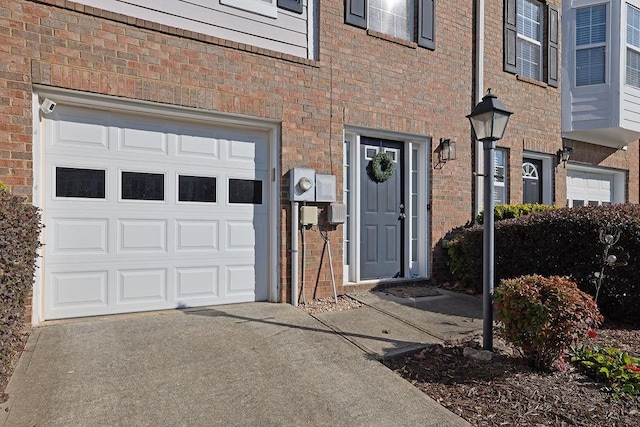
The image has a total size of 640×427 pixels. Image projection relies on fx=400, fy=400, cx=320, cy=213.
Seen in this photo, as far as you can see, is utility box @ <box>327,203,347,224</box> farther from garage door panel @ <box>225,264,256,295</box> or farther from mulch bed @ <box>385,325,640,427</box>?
mulch bed @ <box>385,325,640,427</box>

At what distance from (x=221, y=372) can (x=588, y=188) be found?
9.37 m

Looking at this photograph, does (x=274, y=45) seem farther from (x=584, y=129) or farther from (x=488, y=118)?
(x=584, y=129)

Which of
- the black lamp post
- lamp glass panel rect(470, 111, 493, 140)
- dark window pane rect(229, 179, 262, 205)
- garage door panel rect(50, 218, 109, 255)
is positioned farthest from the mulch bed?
garage door panel rect(50, 218, 109, 255)

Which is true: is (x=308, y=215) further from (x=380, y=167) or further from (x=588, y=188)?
(x=588, y=188)

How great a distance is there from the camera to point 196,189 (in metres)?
4.78

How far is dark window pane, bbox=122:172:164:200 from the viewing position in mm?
4395

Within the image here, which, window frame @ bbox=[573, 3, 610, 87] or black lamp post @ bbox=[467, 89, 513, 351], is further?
window frame @ bbox=[573, 3, 610, 87]

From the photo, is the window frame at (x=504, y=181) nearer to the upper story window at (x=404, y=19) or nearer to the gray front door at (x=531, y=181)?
the gray front door at (x=531, y=181)

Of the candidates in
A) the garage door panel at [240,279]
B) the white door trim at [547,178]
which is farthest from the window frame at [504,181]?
the garage door panel at [240,279]

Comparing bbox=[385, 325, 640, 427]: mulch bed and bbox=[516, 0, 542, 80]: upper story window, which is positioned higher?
bbox=[516, 0, 542, 80]: upper story window

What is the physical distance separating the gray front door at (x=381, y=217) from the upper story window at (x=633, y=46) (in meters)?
5.91

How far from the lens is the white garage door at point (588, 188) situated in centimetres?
887

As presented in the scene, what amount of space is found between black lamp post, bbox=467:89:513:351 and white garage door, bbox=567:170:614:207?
6.30 m

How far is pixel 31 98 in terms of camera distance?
3820 mm
